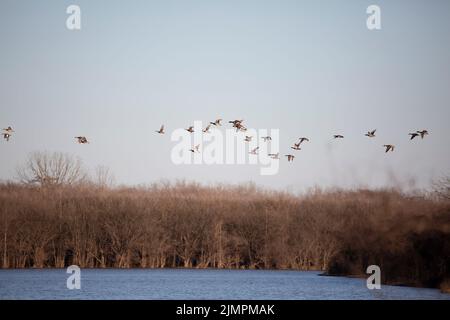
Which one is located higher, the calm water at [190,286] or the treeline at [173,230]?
the treeline at [173,230]

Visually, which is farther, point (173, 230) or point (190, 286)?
point (173, 230)

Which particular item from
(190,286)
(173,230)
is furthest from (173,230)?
(190,286)

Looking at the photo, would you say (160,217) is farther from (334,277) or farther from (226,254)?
(334,277)

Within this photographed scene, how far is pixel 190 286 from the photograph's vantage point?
40.2 metres

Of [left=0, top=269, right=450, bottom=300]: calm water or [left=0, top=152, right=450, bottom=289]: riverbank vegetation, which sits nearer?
[left=0, top=269, right=450, bottom=300]: calm water

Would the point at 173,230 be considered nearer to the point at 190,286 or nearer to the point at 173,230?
the point at 173,230

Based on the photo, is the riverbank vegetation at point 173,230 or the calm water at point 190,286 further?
the riverbank vegetation at point 173,230

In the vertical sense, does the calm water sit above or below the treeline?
below

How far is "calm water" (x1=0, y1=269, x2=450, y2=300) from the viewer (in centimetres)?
3531

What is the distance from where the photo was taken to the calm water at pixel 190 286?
116 ft

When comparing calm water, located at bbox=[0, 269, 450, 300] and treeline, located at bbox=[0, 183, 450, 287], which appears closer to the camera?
calm water, located at bbox=[0, 269, 450, 300]

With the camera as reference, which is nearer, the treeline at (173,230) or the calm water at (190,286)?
the calm water at (190,286)
